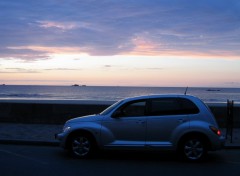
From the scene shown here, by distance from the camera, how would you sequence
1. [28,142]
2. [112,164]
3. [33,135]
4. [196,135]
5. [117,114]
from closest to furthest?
[112,164] → [196,135] → [117,114] → [28,142] → [33,135]

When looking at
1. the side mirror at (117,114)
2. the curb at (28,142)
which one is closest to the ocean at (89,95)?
the curb at (28,142)

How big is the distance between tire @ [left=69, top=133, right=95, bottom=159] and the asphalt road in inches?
7.8

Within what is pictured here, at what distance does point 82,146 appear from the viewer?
32.6 feet

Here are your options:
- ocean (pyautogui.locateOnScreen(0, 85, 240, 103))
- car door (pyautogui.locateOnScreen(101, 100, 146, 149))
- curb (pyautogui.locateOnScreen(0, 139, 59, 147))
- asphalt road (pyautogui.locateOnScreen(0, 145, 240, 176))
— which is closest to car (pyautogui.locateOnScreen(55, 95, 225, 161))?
car door (pyautogui.locateOnScreen(101, 100, 146, 149))

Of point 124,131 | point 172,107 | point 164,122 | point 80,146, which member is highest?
point 172,107

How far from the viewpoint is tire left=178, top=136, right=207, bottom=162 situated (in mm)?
9477

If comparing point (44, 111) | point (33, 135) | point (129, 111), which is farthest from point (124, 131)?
point (44, 111)

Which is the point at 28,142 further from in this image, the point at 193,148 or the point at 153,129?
the point at 193,148

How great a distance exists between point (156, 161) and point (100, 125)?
1577 millimetres

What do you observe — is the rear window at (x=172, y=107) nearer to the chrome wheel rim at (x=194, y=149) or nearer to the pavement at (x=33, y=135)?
the chrome wheel rim at (x=194, y=149)

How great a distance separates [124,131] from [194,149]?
5.52 ft

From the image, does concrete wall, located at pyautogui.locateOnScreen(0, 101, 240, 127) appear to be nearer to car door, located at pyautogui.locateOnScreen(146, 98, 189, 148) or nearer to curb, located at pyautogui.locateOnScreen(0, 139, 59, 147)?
curb, located at pyautogui.locateOnScreen(0, 139, 59, 147)

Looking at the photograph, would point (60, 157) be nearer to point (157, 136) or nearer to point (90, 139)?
point (90, 139)

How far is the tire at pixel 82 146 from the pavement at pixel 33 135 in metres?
2.26
